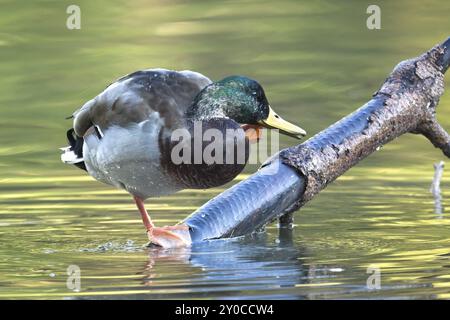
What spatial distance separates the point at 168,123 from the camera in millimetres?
7941

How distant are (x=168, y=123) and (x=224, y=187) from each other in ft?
7.57

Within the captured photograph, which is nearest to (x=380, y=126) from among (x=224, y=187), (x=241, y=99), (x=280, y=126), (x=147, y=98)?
(x=280, y=126)

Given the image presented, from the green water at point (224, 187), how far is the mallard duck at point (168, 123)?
0.41m

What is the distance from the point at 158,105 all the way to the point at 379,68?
6.05m

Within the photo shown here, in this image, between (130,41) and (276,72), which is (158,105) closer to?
(276,72)

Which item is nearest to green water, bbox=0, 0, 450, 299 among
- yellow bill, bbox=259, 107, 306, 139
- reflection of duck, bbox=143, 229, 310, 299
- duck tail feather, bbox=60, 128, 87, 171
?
reflection of duck, bbox=143, 229, 310, 299

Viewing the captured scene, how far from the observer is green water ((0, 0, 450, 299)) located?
Answer: 700 cm

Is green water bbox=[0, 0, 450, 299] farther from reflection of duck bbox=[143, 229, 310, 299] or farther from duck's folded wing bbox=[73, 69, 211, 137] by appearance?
duck's folded wing bbox=[73, 69, 211, 137]

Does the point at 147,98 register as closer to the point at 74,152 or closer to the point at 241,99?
the point at 241,99

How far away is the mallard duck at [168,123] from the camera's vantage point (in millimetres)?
7922

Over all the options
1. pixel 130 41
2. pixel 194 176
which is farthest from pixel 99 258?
pixel 130 41

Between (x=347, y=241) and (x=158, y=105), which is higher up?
(x=158, y=105)

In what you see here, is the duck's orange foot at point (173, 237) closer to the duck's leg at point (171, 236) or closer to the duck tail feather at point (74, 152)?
the duck's leg at point (171, 236)

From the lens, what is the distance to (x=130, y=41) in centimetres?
1482
